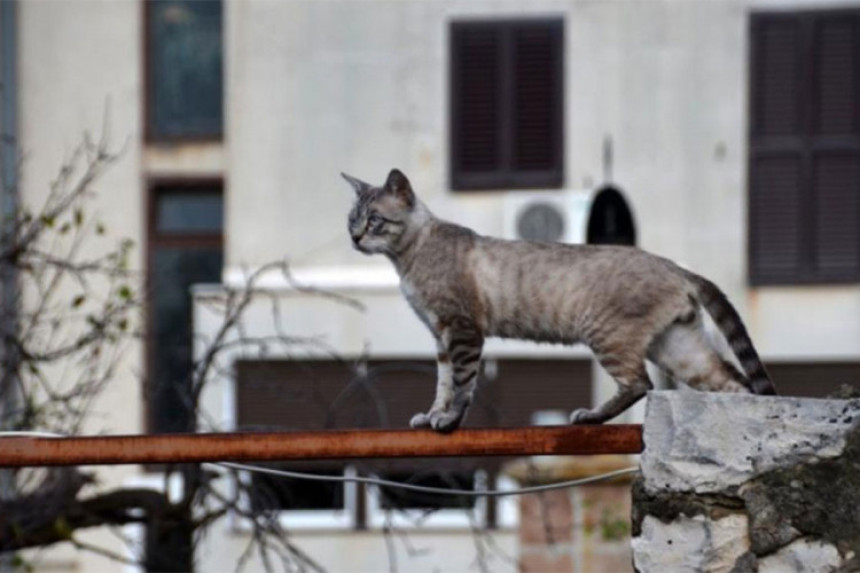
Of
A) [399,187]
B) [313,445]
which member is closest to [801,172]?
[399,187]

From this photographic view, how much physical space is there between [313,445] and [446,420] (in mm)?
392

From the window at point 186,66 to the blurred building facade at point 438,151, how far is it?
26 mm

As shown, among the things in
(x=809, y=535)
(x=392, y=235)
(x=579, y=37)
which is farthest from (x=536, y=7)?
(x=809, y=535)

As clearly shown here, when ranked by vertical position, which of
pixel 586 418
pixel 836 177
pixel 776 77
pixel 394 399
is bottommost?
pixel 394 399

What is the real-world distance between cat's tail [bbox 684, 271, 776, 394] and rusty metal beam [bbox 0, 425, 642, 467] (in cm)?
62

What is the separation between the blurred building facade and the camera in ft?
81.9

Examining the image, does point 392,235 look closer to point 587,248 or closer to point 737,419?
point 587,248

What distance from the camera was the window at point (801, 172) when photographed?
2500 centimetres

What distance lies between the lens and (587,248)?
7.95 m

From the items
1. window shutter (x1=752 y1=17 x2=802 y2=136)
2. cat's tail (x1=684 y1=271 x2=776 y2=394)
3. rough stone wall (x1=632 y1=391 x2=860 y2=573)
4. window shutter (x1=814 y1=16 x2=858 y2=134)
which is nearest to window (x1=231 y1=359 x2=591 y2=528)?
window shutter (x1=752 y1=17 x2=802 y2=136)

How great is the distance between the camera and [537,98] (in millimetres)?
25531

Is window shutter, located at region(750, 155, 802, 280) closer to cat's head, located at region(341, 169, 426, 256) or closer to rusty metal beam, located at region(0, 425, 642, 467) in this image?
cat's head, located at region(341, 169, 426, 256)

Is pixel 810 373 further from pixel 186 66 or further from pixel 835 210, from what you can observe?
pixel 186 66

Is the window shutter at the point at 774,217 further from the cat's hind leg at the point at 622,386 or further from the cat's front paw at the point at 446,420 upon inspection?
the cat's front paw at the point at 446,420
